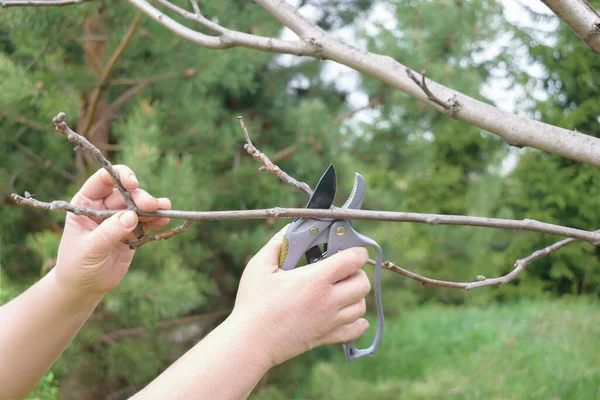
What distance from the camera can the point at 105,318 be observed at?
2.63 m

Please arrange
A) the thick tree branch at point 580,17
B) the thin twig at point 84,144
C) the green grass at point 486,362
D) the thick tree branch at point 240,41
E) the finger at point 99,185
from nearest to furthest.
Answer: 1. the thin twig at point 84,144
2. the thick tree branch at point 580,17
3. the finger at point 99,185
4. the thick tree branch at point 240,41
5. the green grass at point 486,362

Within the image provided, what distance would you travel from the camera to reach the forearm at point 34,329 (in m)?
1.17

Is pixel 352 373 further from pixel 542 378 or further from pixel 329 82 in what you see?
pixel 329 82

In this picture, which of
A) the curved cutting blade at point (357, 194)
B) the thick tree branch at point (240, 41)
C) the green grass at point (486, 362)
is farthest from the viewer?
the green grass at point (486, 362)

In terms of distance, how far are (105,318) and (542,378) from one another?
6.49 ft

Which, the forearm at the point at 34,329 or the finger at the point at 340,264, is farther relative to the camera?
the forearm at the point at 34,329

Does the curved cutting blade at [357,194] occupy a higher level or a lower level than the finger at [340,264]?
higher

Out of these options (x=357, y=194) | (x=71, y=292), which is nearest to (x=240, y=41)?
(x=357, y=194)

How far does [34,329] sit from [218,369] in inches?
21.2

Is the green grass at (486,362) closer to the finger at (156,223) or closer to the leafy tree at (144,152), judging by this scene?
the leafy tree at (144,152)

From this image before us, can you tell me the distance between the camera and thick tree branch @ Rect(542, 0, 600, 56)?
0.89 meters

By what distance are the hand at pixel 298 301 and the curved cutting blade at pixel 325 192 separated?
0.10m

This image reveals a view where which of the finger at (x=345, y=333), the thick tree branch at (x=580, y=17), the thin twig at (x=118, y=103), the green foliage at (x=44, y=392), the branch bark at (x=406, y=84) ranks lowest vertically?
the green foliage at (x=44, y=392)

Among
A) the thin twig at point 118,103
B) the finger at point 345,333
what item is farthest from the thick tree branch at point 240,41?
the thin twig at point 118,103
